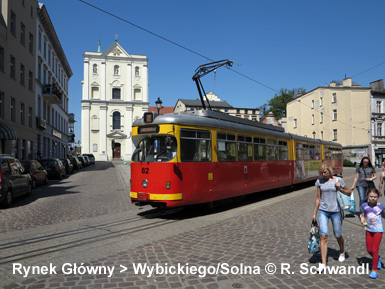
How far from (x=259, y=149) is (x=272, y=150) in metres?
1.42

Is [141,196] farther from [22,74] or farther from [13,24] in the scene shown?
[22,74]

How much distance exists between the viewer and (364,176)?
344 inches

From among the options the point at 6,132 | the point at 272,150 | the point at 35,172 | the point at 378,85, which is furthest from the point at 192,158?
the point at 378,85

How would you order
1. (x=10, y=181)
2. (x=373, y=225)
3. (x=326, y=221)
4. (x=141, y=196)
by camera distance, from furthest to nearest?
(x=10, y=181) → (x=141, y=196) → (x=326, y=221) → (x=373, y=225)

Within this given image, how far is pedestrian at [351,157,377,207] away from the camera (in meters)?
8.58

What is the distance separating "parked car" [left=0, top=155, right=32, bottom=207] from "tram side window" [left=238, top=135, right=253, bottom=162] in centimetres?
748

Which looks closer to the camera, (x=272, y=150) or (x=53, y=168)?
(x=272, y=150)

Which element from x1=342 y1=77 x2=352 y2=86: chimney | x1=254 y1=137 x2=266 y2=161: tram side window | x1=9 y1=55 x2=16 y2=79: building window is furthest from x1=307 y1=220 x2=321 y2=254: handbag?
x1=342 y1=77 x2=352 y2=86: chimney

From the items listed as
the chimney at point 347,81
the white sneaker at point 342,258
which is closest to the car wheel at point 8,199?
the white sneaker at point 342,258

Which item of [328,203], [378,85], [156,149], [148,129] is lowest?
[328,203]

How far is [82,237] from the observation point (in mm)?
6652

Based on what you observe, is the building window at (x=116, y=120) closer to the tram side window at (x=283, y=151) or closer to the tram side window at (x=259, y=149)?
the tram side window at (x=283, y=151)

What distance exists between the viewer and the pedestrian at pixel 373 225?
171 inches

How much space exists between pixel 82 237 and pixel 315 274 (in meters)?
4.49
